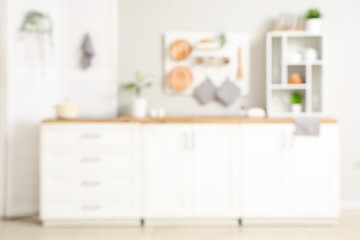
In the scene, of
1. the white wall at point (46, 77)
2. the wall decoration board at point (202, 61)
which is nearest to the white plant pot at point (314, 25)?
the wall decoration board at point (202, 61)

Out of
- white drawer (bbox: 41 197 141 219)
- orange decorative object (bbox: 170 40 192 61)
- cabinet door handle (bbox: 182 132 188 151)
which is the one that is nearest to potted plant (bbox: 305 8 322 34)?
orange decorative object (bbox: 170 40 192 61)

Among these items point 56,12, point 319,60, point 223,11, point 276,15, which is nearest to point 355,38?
point 319,60

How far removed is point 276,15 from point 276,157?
4.62 feet

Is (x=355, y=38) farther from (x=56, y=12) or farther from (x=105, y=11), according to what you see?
(x=56, y=12)

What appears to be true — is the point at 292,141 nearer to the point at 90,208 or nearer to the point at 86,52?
the point at 90,208

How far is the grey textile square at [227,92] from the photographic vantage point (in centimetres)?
434

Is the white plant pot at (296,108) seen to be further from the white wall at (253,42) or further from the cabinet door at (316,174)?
the cabinet door at (316,174)

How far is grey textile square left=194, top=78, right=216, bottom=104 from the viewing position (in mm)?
4355

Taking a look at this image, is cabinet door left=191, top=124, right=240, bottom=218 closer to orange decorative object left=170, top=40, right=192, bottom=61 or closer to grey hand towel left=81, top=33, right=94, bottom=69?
orange decorative object left=170, top=40, right=192, bottom=61

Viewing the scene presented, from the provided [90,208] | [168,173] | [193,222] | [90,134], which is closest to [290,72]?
[168,173]

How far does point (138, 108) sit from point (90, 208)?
98cm

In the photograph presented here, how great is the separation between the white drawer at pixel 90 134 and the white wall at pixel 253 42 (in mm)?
710

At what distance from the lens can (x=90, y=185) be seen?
380cm

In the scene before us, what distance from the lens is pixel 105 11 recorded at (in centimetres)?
437
